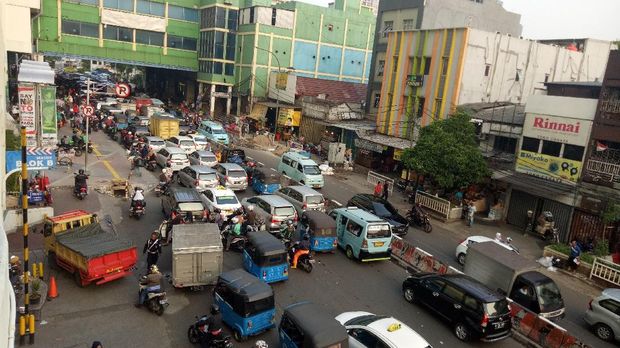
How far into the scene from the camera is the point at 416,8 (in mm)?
41875

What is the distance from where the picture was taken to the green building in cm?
5797

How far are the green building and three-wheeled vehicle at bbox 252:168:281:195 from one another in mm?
32387

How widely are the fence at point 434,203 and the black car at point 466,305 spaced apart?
1210 cm

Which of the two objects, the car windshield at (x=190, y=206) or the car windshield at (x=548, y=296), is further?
the car windshield at (x=190, y=206)

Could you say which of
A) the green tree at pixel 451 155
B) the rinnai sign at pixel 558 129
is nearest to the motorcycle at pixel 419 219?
the green tree at pixel 451 155

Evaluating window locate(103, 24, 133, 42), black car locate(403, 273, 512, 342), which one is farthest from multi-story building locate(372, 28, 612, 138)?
window locate(103, 24, 133, 42)

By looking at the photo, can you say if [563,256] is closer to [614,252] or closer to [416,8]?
[614,252]

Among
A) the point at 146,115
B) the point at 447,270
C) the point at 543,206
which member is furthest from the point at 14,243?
the point at 146,115

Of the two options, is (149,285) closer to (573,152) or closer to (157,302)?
(157,302)

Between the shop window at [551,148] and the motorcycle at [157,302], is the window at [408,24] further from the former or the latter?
the motorcycle at [157,302]

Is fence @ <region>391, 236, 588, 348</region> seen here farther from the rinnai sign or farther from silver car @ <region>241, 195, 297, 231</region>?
the rinnai sign

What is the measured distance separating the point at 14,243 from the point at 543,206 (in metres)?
26.0

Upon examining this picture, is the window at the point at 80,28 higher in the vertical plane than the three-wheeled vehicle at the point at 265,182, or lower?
higher

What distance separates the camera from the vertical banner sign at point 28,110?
21.4m
